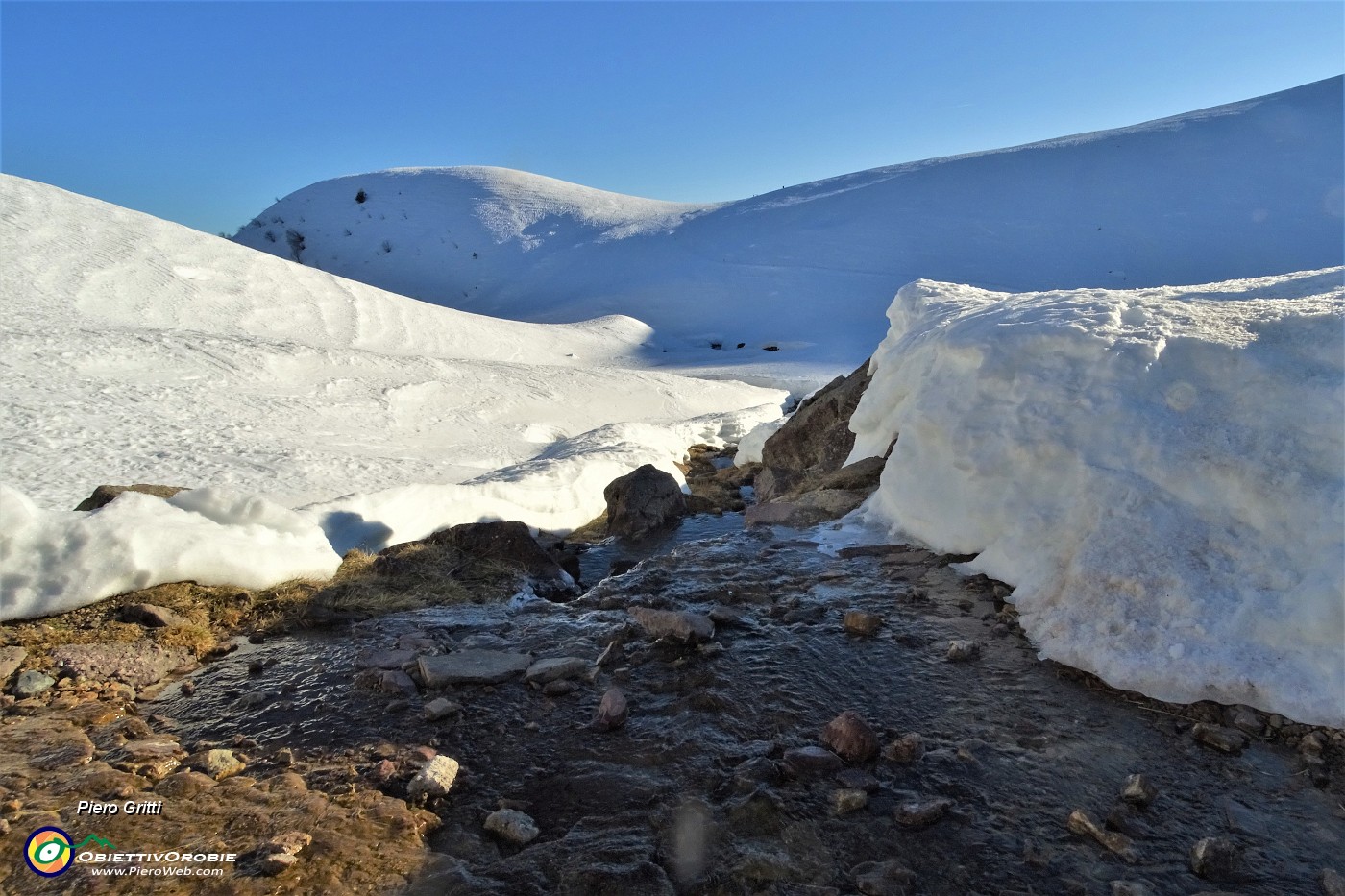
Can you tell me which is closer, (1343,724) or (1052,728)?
(1343,724)

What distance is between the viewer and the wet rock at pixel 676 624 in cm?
488

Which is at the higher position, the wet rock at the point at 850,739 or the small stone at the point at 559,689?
the small stone at the point at 559,689

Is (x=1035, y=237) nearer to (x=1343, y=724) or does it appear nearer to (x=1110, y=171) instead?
(x=1110, y=171)

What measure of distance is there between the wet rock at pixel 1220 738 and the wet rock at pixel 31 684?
19.0ft

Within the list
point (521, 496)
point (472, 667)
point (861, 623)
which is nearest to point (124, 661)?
point (472, 667)

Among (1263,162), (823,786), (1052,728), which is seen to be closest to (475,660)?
(823,786)

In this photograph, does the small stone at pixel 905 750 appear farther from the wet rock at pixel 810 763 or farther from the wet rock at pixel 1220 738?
the wet rock at pixel 1220 738

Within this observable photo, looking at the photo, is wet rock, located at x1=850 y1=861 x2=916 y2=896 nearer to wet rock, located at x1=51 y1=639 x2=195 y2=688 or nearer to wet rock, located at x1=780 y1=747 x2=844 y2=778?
wet rock, located at x1=780 y1=747 x2=844 y2=778

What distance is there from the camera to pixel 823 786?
11.1ft

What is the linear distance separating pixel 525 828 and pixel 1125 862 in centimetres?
223

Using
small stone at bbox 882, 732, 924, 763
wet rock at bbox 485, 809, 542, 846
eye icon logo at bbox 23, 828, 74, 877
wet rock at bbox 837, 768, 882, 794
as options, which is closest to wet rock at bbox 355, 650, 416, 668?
wet rock at bbox 485, 809, 542, 846

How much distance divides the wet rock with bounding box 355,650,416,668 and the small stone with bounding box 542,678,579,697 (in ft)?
3.13

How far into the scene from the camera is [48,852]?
285 centimetres

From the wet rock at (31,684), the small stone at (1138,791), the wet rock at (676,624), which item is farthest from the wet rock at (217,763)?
the small stone at (1138,791)
